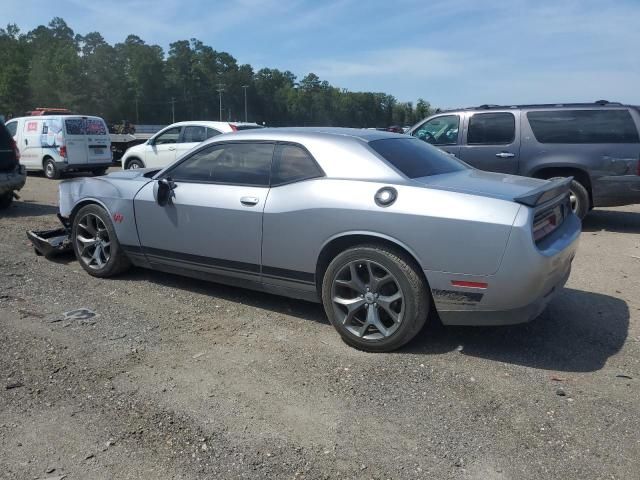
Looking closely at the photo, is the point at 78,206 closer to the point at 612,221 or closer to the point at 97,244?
the point at 97,244

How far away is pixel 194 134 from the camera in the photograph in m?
13.7

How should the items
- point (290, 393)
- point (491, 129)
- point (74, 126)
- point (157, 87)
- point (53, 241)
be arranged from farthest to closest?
point (157, 87), point (74, 126), point (491, 129), point (53, 241), point (290, 393)

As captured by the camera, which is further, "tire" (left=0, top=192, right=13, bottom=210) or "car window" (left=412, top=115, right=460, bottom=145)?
"tire" (left=0, top=192, right=13, bottom=210)

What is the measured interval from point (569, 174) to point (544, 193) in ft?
18.8

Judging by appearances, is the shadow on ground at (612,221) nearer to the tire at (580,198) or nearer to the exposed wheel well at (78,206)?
the tire at (580,198)

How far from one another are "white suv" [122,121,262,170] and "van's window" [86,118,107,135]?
1.95m

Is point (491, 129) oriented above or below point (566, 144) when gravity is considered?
above

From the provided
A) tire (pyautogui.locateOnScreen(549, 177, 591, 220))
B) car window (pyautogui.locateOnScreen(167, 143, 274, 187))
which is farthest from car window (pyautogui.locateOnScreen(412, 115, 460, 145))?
car window (pyautogui.locateOnScreen(167, 143, 274, 187))

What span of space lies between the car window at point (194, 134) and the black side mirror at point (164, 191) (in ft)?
29.9

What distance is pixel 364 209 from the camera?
3.86m

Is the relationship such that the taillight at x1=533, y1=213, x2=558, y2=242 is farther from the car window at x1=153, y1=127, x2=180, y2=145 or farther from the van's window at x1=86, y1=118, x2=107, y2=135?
the van's window at x1=86, y1=118, x2=107, y2=135

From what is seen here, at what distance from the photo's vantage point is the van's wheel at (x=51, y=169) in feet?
50.8

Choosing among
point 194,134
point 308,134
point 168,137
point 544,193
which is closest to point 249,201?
point 308,134

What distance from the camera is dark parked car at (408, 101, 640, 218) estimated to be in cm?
842
